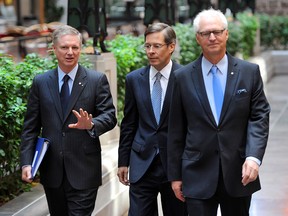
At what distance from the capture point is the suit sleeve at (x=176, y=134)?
19.3 feet

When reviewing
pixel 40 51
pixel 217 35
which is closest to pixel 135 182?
pixel 217 35

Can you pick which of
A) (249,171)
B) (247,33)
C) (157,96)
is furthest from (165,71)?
(247,33)

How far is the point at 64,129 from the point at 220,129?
4.19ft

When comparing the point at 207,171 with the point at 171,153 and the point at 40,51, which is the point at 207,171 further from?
the point at 40,51

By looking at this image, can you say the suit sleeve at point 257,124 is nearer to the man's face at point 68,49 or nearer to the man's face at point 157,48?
the man's face at point 157,48

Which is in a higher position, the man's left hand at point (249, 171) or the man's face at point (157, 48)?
the man's face at point (157, 48)

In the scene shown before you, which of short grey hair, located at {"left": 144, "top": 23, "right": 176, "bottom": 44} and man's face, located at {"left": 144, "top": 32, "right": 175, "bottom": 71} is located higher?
short grey hair, located at {"left": 144, "top": 23, "right": 176, "bottom": 44}

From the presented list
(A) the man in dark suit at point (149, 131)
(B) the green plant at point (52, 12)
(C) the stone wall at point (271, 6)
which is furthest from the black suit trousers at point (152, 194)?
(C) the stone wall at point (271, 6)

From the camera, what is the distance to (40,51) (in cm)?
2314

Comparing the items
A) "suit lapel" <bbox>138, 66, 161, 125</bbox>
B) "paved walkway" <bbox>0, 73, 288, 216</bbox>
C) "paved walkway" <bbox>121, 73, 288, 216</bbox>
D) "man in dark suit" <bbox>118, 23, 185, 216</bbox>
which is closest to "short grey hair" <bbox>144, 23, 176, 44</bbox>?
"man in dark suit" <bbox>118, 23, 185, 216</bbox>

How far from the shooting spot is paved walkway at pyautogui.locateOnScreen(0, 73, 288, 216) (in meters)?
7.48

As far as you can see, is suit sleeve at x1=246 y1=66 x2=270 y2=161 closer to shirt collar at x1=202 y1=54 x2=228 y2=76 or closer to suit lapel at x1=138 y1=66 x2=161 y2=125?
shirt collar at x1=202 y1=54 x2=228 y2=76

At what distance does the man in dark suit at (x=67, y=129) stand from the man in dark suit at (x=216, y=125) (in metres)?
0.78

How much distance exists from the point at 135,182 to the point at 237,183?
1125 millimetres
